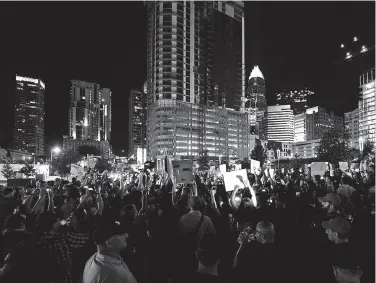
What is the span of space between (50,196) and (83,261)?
3724 millimetres

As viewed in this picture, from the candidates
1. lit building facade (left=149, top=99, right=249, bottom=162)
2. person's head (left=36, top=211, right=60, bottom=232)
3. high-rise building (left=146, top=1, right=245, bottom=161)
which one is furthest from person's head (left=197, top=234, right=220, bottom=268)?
high-rise building (left=146, top=1, right=245, bottom=161)

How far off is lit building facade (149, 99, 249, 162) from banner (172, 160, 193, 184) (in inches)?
4771

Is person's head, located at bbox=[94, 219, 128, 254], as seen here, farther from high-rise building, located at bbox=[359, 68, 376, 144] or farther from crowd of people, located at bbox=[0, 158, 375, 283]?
high-rise building, located at bbox=[359, 68, 376, 144]

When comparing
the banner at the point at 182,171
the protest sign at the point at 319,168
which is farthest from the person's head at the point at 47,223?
the protest sign at the point at 319,168

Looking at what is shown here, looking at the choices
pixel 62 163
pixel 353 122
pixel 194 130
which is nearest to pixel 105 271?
pixel 62 163

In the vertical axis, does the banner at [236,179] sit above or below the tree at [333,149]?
below

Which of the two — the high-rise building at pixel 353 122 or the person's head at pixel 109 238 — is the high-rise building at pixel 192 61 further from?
the person's head at pixel 109 238

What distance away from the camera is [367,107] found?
16588 cm

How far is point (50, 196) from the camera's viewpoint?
28.1 feet

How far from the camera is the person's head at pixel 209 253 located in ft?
10.3

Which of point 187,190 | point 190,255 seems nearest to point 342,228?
point 190,255

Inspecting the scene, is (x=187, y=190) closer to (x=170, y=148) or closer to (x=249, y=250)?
(x=249, y=250)

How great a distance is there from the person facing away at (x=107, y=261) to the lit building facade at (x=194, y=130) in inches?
5065

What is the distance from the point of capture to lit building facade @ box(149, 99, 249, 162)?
137 meters
